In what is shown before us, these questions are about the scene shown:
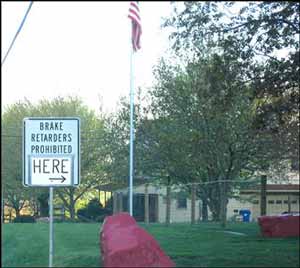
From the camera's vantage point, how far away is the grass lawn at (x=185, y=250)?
42.3ft

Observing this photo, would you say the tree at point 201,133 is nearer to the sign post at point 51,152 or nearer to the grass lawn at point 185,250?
the grass lawn at point 185,250

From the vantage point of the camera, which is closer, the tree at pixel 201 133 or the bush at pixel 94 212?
the tree at pixel 201 133

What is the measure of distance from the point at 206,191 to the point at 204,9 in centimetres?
1879

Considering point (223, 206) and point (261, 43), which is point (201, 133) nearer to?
point (223, 206)

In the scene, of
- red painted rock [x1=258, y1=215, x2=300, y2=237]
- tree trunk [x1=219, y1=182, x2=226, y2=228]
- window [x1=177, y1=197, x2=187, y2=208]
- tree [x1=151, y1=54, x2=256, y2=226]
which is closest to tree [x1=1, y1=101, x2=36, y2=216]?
window [x1=177, y1=197, x2=187, y2=208]

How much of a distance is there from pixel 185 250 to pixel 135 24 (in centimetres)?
876

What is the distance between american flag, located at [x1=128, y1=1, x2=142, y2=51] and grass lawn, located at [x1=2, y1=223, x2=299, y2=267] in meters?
6.37

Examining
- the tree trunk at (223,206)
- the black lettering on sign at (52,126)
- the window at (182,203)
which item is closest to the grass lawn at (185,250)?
the black lettering on sign at (52,126)

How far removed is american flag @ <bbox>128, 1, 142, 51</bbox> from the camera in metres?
19.8

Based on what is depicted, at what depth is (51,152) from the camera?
11195mm

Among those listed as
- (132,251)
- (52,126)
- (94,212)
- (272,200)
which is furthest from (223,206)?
(132,251)

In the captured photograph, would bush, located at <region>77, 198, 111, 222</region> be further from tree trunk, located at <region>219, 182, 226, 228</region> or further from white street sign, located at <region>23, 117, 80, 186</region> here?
white street sign, located at <region>23, 117, 80, 186</region>

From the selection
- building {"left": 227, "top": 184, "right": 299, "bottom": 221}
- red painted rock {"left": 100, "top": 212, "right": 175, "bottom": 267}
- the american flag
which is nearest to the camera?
red painted rock {"left": 100, "top": 212, "right": 175, "bottom": 267}

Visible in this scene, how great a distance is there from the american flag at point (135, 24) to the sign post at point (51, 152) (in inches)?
327
